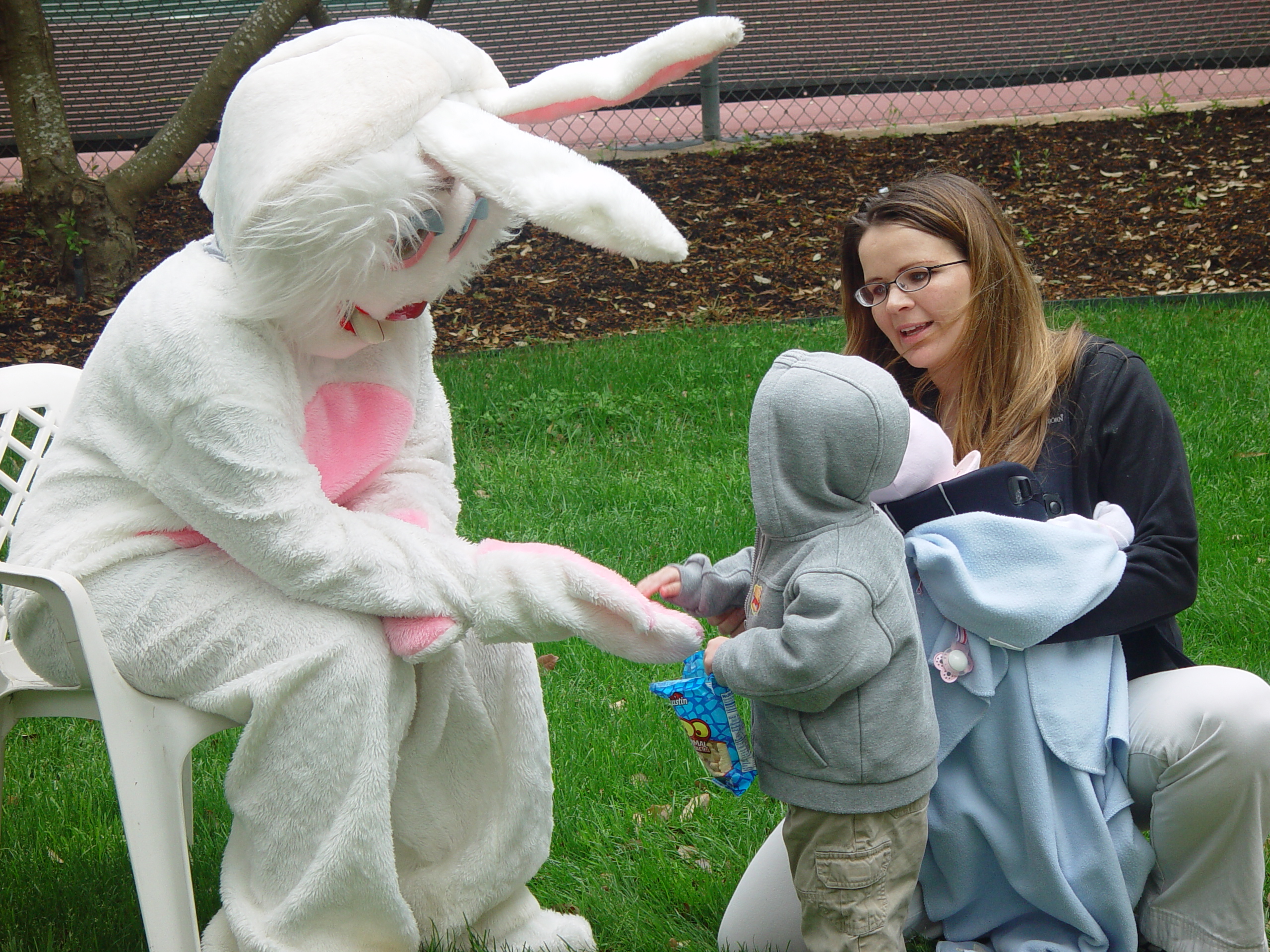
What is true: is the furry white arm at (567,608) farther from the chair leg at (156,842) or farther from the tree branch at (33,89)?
the tree branch at (33,89)

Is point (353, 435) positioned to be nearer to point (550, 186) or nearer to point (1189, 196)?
point (550, 186)

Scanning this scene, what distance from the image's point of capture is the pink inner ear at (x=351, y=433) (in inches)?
82.5

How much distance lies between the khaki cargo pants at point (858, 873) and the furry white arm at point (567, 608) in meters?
0.37

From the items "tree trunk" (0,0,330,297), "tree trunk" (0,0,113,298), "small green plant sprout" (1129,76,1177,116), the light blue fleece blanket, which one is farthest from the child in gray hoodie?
"small green plant sprout" (1129,76,1177,116)

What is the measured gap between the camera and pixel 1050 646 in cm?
210

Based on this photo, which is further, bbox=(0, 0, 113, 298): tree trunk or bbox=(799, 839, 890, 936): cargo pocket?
bbox=(0, 0, 113, 298): tree trunk

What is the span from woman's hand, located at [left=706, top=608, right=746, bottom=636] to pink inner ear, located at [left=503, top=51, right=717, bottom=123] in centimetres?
93

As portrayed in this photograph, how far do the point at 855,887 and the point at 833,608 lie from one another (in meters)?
0.48

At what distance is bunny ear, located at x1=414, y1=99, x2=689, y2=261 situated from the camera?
166 cm

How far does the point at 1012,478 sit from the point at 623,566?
1984 mm

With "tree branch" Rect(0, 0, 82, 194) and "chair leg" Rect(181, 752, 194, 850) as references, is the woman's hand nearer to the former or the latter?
"chair leg" Rect(181, 752, 194, 850)

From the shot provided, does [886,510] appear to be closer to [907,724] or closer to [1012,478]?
[1012,478]

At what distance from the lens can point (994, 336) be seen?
2.42 meters

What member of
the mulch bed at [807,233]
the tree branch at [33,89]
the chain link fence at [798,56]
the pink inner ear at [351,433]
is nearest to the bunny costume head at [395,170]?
the pink inner ear at [351,433]
